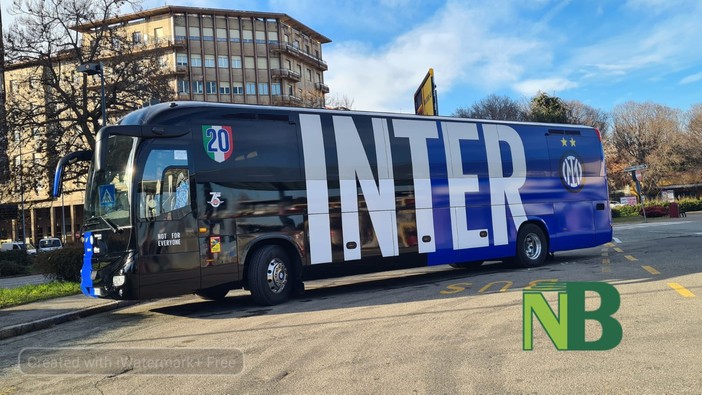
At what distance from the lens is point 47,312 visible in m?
10.0

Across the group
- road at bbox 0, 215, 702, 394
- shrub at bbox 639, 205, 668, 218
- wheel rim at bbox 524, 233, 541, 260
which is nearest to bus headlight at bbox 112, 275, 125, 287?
road at bbox 0, 215, 702, 394

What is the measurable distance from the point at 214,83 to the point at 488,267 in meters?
54.2

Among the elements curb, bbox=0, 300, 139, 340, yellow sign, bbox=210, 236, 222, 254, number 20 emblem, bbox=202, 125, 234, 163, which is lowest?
curb, bbox=0, 300, 139, 340

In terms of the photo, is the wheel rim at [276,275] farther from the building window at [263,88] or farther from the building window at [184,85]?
the building window at [263,88]

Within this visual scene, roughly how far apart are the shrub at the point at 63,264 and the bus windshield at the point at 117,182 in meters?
6.28

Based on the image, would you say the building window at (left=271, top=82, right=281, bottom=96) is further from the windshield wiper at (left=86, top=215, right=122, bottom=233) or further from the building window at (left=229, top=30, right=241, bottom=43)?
the windshield wiper at (left=86, top=215, right=122, bottom=233)

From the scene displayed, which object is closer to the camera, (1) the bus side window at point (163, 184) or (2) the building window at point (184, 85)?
(1) the bus side window at point (163, 184)

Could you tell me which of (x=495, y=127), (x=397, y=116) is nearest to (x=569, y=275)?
(x=495, y=127)

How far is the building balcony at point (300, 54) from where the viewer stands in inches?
2584

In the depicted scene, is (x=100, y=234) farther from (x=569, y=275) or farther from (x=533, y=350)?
(x=569, y=275)

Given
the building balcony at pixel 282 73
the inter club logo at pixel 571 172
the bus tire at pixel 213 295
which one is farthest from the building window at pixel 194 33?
the bus tire at pixel 213 295

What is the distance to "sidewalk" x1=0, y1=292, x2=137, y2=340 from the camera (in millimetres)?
8703

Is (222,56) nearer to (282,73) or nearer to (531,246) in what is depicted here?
(282,73)

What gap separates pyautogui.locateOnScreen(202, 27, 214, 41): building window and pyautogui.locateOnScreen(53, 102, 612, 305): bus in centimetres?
5564
